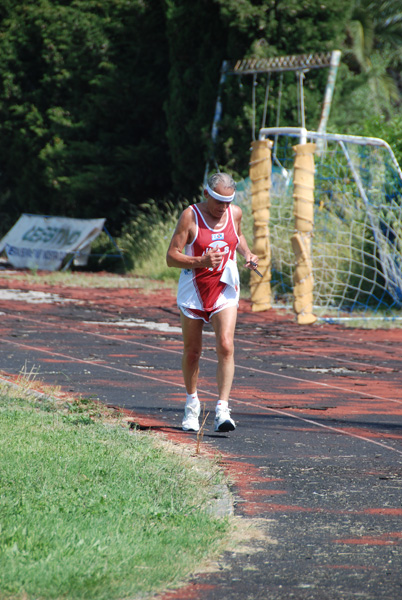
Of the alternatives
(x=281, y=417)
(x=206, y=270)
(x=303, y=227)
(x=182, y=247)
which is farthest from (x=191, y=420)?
(x=303, y=227)

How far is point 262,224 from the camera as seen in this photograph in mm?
13461

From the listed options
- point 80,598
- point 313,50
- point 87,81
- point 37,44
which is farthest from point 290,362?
point 37,44

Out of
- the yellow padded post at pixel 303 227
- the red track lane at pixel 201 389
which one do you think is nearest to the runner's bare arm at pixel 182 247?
the red track lane at pixel 201 389

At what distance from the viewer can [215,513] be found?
454 centimetres

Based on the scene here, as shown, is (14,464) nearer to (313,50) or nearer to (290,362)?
(290,362)

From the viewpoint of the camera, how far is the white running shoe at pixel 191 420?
641 cm

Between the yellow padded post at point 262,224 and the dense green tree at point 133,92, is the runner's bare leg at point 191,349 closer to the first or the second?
the yellow padded post at point 262,224

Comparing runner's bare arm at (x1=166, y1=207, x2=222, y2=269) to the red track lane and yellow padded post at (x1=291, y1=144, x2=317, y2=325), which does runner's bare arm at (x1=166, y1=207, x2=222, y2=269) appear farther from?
yellow padded post at (x1=291, y1=144, x2=317, y2=325)

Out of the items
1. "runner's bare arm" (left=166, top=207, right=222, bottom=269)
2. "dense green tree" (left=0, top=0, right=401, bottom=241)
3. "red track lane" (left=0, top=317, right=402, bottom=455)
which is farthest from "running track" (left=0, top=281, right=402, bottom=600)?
"dense green tree" (left=0, top=0, right=401, bottom=241)

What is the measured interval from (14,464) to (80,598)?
1.70 m

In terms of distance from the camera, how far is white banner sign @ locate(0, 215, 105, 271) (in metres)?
21.7

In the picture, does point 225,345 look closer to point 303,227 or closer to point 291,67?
point 303,227

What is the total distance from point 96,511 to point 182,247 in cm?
246

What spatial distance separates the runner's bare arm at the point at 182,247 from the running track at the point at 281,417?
3.80ft
